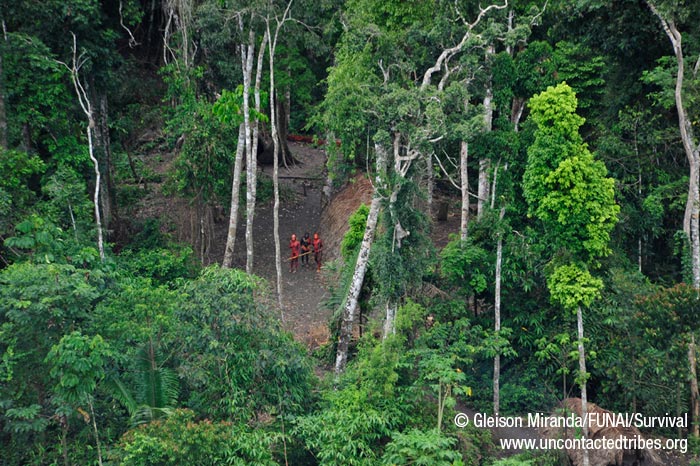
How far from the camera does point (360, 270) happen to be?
18000 mm

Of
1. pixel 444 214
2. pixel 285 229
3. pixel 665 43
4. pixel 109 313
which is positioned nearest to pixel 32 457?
pixel 109 313

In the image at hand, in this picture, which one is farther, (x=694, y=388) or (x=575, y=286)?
(x=694, y=388)

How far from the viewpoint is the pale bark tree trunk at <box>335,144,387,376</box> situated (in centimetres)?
1747

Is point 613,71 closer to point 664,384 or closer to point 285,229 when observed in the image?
point 664,384

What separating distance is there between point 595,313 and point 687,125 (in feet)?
17.1

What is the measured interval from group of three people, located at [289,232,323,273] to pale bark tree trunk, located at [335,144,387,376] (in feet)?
23.3

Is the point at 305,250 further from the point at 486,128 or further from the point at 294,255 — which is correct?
the point at 486,128

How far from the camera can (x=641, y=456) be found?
53.2 feet

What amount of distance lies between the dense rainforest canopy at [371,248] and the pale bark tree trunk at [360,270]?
0.06 metres

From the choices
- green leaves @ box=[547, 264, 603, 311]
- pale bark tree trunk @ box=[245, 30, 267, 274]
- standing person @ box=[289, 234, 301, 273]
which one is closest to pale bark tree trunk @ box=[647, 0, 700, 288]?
green leaves @ box=[547, 264, 603, 311]

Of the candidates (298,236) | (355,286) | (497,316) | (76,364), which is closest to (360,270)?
(355,286)

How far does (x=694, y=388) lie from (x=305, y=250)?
13861 mm

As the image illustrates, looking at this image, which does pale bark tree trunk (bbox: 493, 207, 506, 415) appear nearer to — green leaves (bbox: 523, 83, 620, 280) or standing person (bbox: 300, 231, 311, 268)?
green leaves (bbox: 523, 83, 620, 280)

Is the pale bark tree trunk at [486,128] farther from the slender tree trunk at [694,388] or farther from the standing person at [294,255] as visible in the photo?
the standing person at [294,255]
